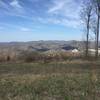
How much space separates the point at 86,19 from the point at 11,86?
20.8 m

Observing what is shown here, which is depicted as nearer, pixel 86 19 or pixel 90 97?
pixel 90 97

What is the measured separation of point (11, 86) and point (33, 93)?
162 centimetres

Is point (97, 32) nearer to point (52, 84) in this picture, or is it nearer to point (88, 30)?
point (88, 30)

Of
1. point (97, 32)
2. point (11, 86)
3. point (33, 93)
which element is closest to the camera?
point (33, 93)

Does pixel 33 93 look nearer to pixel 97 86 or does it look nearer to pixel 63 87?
pixel 63 87

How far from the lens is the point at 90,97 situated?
750 centimetres

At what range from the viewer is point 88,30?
1160 inches

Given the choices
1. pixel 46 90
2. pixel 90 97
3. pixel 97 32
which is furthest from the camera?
pixel 97 32

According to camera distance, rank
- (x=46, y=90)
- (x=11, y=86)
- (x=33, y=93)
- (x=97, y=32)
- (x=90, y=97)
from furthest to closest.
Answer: (x=97, y=32) → (x=11, y=86) → (x=46, y=90) → (x=33, y=93) → (x=90, y=97)

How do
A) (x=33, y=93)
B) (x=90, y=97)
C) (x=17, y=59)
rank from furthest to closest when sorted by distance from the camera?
(x=17, y=59)
(x=33, y=93)
(x=90, y=97)

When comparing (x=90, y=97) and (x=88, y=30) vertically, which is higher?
(x=88, y=30)

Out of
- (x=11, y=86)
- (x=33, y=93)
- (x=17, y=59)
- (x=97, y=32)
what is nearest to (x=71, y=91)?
(x=33, y=93)

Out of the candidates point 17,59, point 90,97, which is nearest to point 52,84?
point 90,97

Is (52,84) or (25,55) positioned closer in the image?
(52,84)
